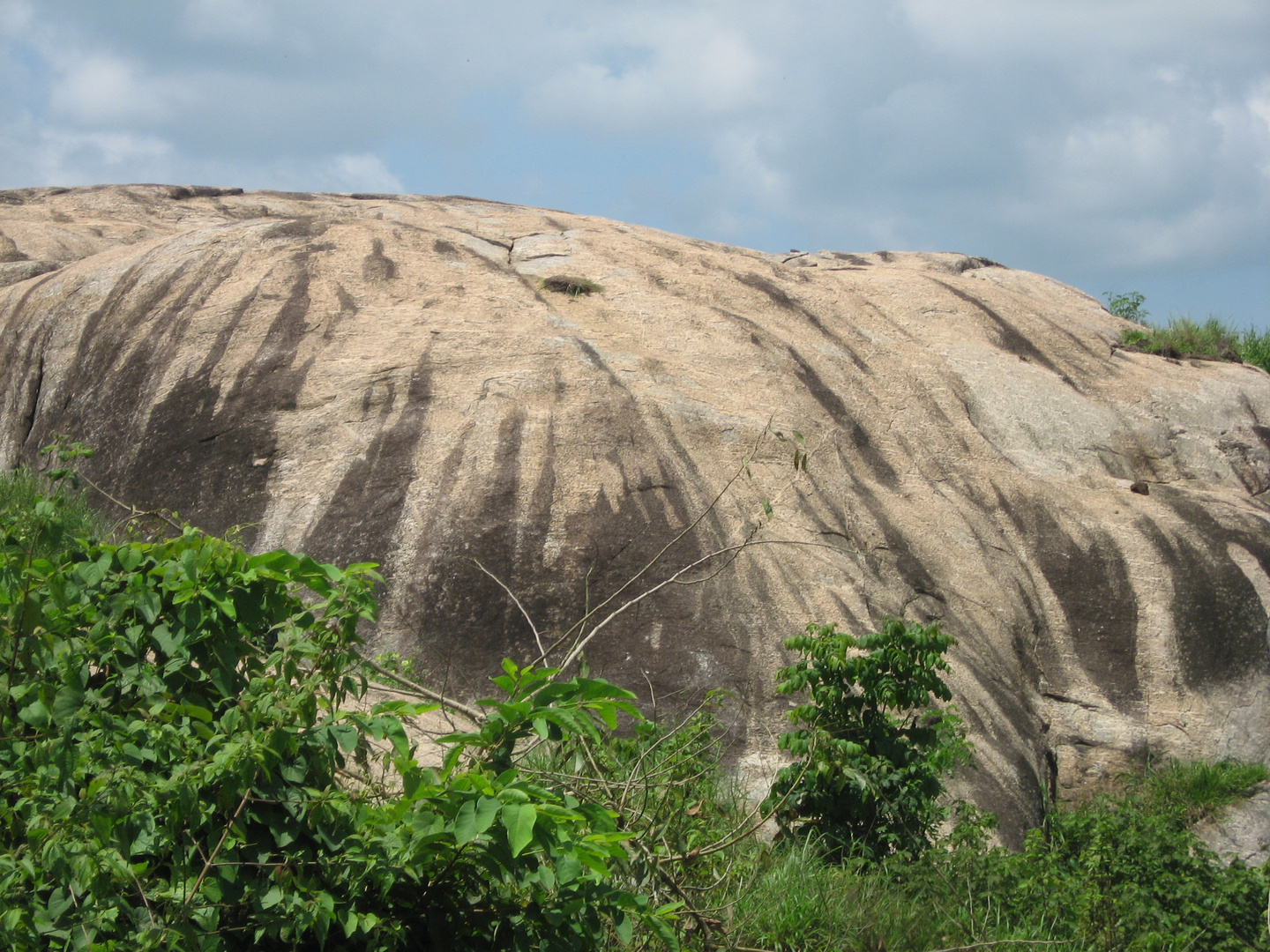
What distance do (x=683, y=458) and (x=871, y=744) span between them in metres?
2.81

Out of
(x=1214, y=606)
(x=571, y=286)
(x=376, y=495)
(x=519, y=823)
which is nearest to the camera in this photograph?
(x=519, y=823)

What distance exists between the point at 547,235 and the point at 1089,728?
6842 millimetres

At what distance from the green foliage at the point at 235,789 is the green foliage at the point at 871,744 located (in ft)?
7.94

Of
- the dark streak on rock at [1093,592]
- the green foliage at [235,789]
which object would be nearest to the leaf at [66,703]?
the green foliage at [235,789]

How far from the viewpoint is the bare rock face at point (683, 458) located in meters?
6.84

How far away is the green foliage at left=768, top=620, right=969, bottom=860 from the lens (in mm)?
5312

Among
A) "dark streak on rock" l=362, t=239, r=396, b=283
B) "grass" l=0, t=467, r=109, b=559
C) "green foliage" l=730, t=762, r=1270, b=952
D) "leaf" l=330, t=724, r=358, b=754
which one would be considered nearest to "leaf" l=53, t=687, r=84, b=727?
"leaf" l=330, t=724, r=358, b=754

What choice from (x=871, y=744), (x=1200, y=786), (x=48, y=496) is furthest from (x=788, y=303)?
(x=48, y=496)

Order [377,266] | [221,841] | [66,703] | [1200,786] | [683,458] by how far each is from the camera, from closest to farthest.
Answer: [221,841] < [66,703] < [1200,786] < [683,458] < [377,266]

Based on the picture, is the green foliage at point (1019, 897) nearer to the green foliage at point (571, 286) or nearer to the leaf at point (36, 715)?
the leaf at point (36, 715)

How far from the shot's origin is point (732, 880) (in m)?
4.25

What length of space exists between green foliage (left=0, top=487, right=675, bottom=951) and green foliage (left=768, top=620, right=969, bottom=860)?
2.42 m

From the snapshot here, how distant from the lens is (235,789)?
8.61 ft

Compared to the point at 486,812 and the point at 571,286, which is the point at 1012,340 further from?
the point at 486,812
